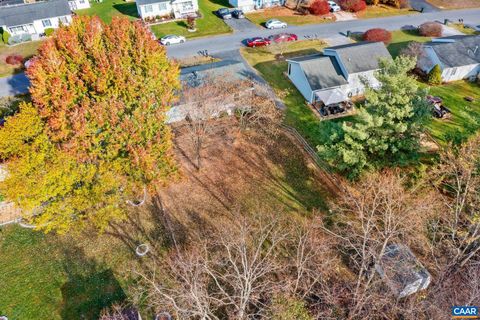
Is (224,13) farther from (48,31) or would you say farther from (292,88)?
(48,31)

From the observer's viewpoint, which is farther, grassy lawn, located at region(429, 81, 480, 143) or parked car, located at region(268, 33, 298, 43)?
parked car, located at region(268, 33, 298, 43)

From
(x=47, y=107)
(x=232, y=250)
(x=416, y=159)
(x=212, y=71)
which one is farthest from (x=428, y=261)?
(x=47, y=107)

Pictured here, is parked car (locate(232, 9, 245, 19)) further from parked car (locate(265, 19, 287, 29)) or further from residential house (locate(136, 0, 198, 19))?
residential house (locate(136, 0, 198, 19))

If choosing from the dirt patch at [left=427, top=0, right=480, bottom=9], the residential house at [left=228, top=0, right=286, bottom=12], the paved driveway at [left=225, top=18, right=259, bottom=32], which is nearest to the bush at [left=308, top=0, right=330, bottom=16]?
the residential house at [left=228, top=0, right=286, bottom=12]

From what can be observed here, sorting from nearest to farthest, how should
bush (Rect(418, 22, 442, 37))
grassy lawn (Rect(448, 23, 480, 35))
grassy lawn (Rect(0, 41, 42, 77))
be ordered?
1. grassy lawn (Rect(0, 41, 42, 77))
2. bush (Rect(418, 22, 442, 37))
3. grassy lawn (Rect(448, 23, 480, 35))

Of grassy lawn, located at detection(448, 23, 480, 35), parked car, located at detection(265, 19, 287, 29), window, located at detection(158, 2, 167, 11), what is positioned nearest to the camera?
parked car, located at detection(265, 19, 287, 29)

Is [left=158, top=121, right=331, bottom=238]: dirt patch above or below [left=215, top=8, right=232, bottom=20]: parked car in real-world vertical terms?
below

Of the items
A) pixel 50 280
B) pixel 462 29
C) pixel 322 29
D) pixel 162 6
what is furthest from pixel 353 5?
pixel 50 280
